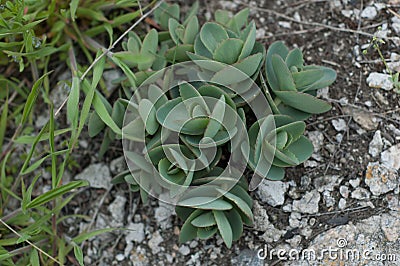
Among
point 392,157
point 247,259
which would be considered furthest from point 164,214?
point 392,157

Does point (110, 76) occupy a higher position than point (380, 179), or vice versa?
point (110, 76)

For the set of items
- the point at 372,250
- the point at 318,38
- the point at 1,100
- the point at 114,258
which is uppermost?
the point at 318,38

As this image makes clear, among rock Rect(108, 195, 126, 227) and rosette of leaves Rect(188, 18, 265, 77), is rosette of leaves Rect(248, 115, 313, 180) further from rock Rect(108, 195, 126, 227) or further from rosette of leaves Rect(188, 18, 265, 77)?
rock Rect(108, 195, 126, 227)

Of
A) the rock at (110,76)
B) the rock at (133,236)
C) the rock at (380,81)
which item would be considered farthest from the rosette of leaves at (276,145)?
the rock at (110,76)

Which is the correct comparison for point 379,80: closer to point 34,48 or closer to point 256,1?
point 256,1

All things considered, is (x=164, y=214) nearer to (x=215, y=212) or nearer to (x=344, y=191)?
(x=215, y=212)

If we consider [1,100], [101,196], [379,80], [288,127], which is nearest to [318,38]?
[379,80]
